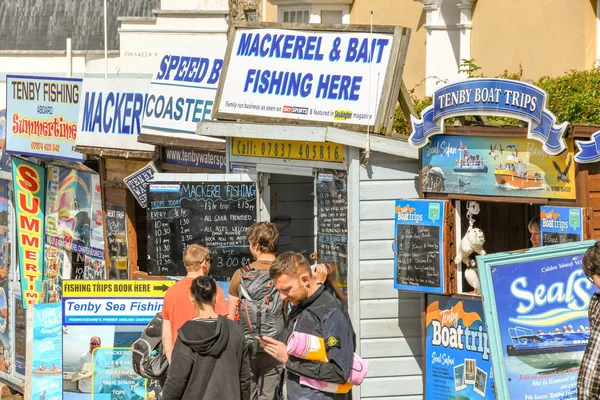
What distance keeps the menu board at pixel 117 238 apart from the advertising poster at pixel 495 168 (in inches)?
185

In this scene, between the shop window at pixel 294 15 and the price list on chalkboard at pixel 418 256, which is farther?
the shop window at pixel 294 15

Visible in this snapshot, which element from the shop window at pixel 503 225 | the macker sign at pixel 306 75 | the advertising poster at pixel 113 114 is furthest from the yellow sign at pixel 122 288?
the shop window at pixel 503 225

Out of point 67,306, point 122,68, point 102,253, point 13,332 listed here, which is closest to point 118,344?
point 67,306

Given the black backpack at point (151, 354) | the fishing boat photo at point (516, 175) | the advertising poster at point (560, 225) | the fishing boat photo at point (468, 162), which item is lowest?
the black backpack at point (151, 354)

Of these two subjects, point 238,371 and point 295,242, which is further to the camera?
point 295,242

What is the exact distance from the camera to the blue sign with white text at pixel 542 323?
7.61m

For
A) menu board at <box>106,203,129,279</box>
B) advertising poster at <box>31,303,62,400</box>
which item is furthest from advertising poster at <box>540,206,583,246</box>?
menu board at <box>106,203,129,279</box>

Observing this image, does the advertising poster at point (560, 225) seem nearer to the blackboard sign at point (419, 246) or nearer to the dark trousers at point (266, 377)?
the blackboard sign at point (419, 246)

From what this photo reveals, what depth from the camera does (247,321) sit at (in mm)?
8789

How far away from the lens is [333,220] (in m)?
10.5

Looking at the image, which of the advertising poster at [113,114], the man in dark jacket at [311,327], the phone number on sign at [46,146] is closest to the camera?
the man in dark jacket at [311,327]

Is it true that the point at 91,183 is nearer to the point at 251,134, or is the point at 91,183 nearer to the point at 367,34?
the point at 251,134

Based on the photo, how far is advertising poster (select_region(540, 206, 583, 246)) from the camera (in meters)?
8.15

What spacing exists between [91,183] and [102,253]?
81cm
